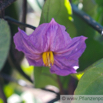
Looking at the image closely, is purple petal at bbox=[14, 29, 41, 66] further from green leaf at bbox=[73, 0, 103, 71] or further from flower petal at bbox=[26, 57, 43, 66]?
green leaf at bbox=[73, 0, 103, 71]

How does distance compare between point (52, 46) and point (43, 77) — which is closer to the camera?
point (52, 46)

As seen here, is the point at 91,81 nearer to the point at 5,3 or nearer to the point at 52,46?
the point at 52,46

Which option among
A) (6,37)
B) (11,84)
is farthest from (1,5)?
(11,84)

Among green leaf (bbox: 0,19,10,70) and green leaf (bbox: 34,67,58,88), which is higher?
green leaf (bbox: 0,19,10,70)

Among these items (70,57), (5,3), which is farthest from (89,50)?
(5,3)

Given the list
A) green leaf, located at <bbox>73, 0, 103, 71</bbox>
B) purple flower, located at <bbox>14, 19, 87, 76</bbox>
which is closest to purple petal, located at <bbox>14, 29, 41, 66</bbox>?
purple flower, located at <bbox>14, 19, 87, 76</bbox>

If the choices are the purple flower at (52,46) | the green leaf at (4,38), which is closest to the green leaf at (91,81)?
the purple flower at (52,46)

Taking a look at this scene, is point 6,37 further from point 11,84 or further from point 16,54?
point 11,84
